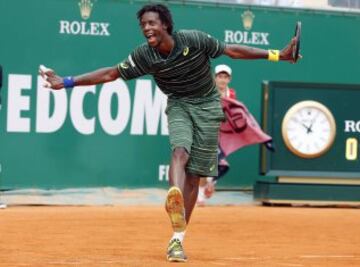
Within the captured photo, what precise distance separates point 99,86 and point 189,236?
13.8 ft

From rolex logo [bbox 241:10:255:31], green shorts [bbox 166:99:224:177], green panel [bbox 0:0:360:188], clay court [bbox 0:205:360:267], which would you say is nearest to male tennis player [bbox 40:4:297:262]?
green shorts [bbox 166:99:224:177]

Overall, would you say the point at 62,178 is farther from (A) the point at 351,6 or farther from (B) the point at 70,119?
(A) the point at 351,6

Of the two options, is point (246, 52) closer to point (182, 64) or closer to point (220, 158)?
point (182, 64)

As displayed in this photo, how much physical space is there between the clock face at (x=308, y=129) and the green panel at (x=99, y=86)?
0.89m

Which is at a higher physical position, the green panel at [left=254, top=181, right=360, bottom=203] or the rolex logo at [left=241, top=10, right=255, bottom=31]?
the rolex logo at [left=241, top=10, right=255, bottom=31]

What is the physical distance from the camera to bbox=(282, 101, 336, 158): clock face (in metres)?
12.7

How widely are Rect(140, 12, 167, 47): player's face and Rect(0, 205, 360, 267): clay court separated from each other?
1457mm

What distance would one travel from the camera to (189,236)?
902 cm

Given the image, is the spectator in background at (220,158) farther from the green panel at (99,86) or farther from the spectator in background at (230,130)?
the green panel at (99,86)

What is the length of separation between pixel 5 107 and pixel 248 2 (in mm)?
3418

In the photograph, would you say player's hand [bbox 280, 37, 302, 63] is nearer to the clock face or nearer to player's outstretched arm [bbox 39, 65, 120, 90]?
player's outstretched arm [bbox 39, 65, 120, 90]

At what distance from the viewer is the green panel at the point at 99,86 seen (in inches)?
496

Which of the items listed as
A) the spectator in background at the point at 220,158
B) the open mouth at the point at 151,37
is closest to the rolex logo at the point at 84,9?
the spectator in background at the point at 220,158

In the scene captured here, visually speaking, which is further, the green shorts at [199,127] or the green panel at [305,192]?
the green panel at [305,192]
